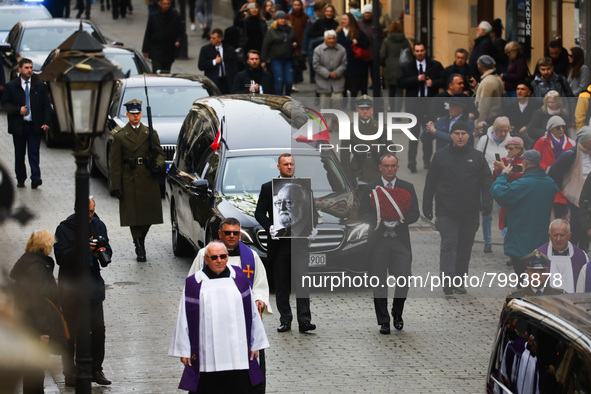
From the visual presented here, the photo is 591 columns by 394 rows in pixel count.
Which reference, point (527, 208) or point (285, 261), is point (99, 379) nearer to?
point (285, 261)

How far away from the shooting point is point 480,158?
12.5 meters

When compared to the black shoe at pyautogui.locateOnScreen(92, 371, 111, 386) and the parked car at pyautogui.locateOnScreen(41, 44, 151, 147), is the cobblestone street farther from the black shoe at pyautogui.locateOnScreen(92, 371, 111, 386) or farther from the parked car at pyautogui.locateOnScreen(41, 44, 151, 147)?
the parked car at pyautogui.locateOnScreen(41, 44, 151, 147)

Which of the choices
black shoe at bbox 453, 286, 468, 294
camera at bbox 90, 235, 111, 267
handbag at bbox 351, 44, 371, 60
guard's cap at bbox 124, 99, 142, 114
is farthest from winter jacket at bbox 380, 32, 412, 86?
camera at bbox 90, 235, 111, 267

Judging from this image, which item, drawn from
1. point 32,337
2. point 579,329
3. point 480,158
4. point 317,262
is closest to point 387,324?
point 317,262

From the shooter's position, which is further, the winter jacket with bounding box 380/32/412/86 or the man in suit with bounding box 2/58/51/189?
the winter jacket with bounding box 380/32/412/86

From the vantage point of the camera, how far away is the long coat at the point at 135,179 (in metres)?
14.0

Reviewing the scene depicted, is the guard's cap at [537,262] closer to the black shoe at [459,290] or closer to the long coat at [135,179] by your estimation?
the black shoe at [459,290]

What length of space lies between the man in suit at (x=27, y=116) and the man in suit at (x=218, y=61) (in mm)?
4952

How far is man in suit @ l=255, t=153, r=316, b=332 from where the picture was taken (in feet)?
36.3

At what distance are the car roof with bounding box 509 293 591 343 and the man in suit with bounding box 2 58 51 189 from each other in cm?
1264

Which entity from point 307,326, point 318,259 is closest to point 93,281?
point 307,326

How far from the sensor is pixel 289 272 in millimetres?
11328

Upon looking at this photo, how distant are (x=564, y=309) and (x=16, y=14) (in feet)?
77.8

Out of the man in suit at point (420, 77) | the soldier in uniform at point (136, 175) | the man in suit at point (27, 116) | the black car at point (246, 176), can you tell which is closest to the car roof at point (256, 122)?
the black car at point (246, 176)
